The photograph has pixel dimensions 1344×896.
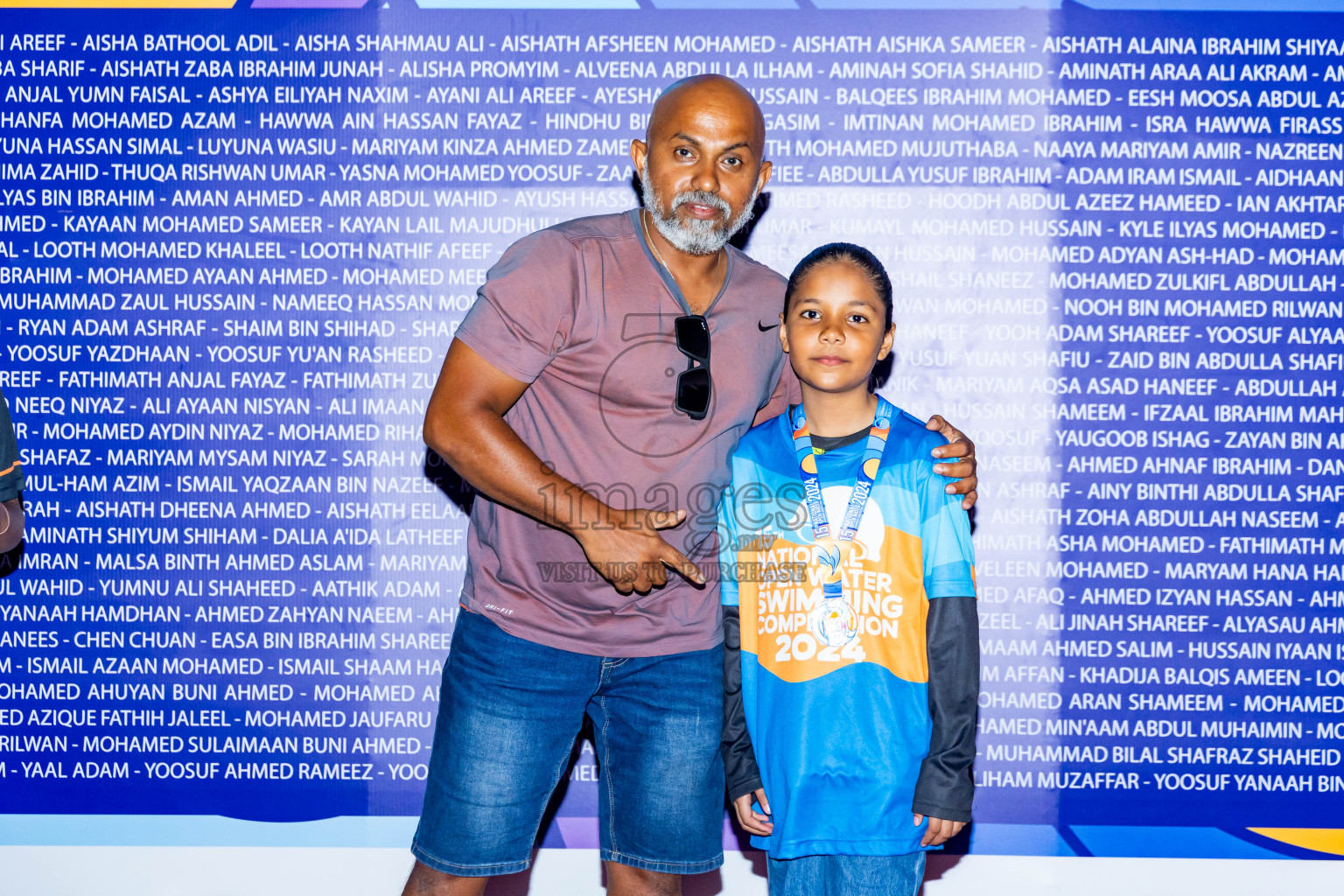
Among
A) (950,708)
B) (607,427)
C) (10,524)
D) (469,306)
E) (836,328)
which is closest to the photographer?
(950,708)

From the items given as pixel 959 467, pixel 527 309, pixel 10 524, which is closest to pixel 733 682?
pixel 959 467

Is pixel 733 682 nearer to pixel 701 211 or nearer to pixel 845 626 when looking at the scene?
pixel 845 626

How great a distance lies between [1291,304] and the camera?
2.57 meters

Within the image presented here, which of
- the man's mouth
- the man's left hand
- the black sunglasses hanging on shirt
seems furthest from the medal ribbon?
the man's mouth

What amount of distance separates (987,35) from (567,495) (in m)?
1.78

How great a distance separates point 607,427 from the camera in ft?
6.21

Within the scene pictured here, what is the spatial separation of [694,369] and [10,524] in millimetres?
1541

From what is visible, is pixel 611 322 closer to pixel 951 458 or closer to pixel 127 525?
pixel 951 458

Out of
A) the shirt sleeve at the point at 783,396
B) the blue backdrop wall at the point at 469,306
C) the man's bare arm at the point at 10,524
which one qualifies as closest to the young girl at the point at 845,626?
the shirt sleeve at the point at 783,396

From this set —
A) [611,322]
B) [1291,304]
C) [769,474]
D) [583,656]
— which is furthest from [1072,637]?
[611,322]

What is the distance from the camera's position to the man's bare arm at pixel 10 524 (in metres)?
2.05

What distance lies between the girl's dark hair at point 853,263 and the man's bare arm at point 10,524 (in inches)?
68.7

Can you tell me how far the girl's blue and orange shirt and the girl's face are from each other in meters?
0.15

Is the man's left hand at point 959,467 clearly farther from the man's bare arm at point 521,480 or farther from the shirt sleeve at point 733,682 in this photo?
the man's bare arm at point 521,480
